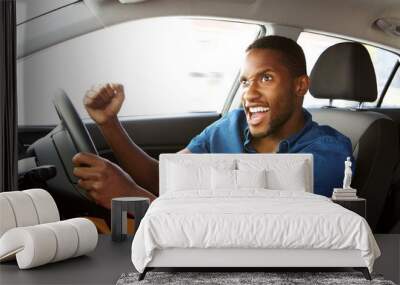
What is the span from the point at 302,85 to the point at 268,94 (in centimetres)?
35

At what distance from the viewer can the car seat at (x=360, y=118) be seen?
21.4 ft

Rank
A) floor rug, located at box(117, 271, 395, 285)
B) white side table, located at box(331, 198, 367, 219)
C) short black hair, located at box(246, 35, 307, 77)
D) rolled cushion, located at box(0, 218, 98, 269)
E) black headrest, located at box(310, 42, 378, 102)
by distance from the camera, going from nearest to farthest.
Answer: floor rug, located at box(117, 271, 395, 285)
rolled cushion, located at box(0, 218, 98, 269)
white side table, located at box(331, 198, 367, 219)
black headrest, located at box(310, 42, 378, 102)
short black hair, located at box(246, 35, 307, 77)

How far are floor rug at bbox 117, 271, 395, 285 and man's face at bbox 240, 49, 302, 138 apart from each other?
199cm

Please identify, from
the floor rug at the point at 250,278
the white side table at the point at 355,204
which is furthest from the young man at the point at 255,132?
the floor rug at the point at 250,278

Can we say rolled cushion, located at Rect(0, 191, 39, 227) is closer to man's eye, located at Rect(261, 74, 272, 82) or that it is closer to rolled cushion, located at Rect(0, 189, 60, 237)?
rolled cushion, located at Rect(0, 189, 60, 237)

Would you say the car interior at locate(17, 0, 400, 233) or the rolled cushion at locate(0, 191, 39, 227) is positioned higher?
the car interior at locate(17, 0, 400, 233)

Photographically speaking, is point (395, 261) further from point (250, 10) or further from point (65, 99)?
point (65, 99)

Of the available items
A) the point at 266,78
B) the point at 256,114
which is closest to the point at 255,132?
the point at 256,114

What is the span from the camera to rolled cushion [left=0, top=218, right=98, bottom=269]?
5004 mm

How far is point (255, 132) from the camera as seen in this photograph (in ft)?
21.8

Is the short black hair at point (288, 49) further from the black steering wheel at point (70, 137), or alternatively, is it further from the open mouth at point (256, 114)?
the black steering wheel at point (70, 137)

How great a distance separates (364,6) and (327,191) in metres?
1.82

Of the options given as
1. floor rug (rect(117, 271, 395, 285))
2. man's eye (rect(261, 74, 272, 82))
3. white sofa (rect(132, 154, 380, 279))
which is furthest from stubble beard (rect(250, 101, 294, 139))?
floor rug (rect(117, 271, 395, 285))

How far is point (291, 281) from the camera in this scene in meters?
4.68
